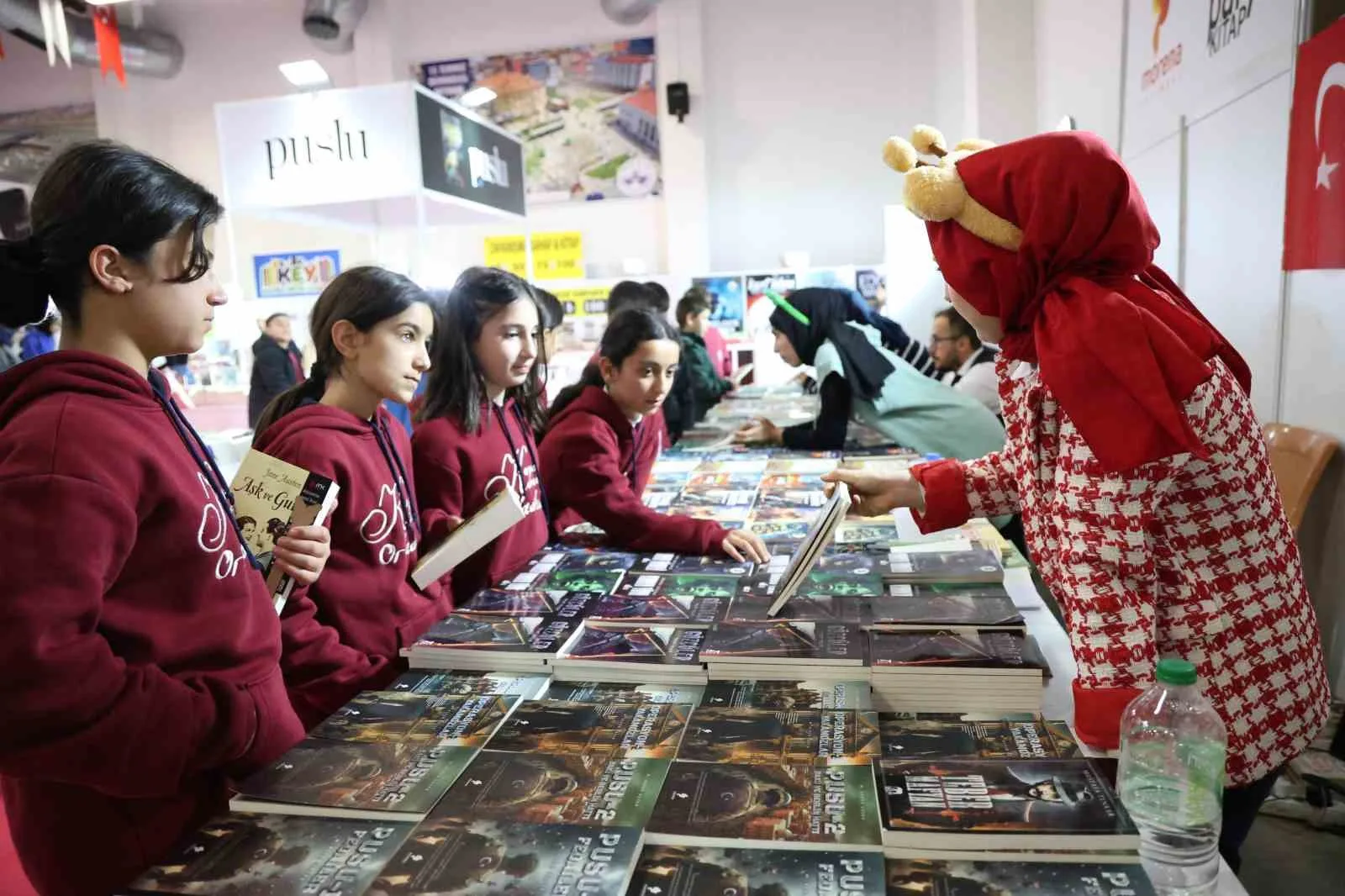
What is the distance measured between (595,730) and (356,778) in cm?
26

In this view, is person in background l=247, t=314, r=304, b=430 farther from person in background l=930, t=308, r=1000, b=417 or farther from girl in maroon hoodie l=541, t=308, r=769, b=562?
girl in maroon hoodie l=541, t=308, r=769, b=562

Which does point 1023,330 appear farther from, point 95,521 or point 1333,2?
point 1333,2

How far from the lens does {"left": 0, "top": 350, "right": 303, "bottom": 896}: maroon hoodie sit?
2.65 ft

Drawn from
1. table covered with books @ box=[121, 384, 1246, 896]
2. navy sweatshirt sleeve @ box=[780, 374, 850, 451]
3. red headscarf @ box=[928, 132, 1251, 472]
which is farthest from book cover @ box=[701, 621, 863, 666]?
navy sweatshirt sleeve @ box=[780, 374, 850, 451]

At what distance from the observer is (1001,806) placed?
81 centimetres

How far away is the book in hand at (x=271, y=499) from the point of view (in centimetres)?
115

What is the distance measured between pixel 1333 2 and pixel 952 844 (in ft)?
6.44

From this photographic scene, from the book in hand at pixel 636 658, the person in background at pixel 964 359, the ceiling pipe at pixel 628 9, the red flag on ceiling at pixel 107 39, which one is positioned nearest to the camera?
the book in hand at pixel 636 658

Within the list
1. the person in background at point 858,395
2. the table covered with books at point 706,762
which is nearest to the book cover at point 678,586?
the table covered with books at point 706,762

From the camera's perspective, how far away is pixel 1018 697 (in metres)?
1.11

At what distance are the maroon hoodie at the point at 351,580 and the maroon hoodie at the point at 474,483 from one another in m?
0.20

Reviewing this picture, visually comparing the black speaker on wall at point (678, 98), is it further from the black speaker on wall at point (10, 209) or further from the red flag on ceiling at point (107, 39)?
the black speaker on wall at point (10, 209)

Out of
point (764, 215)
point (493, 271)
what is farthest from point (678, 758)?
point (764, 215)

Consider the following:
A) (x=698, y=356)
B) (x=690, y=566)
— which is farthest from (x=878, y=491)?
(x=698, y=356)
